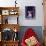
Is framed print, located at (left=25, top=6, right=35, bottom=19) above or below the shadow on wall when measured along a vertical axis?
above

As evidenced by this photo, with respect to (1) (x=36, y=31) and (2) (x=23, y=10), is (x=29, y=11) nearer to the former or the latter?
(2) (x=23, y=10)

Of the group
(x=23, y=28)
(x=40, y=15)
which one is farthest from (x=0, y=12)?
(x=40, y=15)

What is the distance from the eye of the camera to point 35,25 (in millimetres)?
5184

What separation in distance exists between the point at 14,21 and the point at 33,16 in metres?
0.62

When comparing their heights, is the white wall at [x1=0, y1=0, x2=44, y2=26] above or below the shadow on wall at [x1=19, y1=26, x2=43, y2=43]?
above

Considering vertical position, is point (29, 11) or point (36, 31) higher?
point (29, 11)

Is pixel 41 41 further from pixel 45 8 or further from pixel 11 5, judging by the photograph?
pixel 11 5

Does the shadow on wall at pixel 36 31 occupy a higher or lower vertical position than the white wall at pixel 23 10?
lower

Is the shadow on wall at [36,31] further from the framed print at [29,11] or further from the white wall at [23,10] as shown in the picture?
the framed print at [29,11]

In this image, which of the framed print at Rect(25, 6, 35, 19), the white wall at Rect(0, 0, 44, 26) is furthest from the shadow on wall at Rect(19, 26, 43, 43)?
the framed print at Rect(25, 6, 35, 19)

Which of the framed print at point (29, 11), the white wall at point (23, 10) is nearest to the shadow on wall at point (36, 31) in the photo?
the white wall at point (23, 10)

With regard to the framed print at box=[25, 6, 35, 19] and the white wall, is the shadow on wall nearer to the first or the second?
the white wall

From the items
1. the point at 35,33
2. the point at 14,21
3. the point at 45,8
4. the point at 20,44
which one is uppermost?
the point at 45,8

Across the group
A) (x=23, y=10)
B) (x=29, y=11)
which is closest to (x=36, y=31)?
(x=29, y=11)
